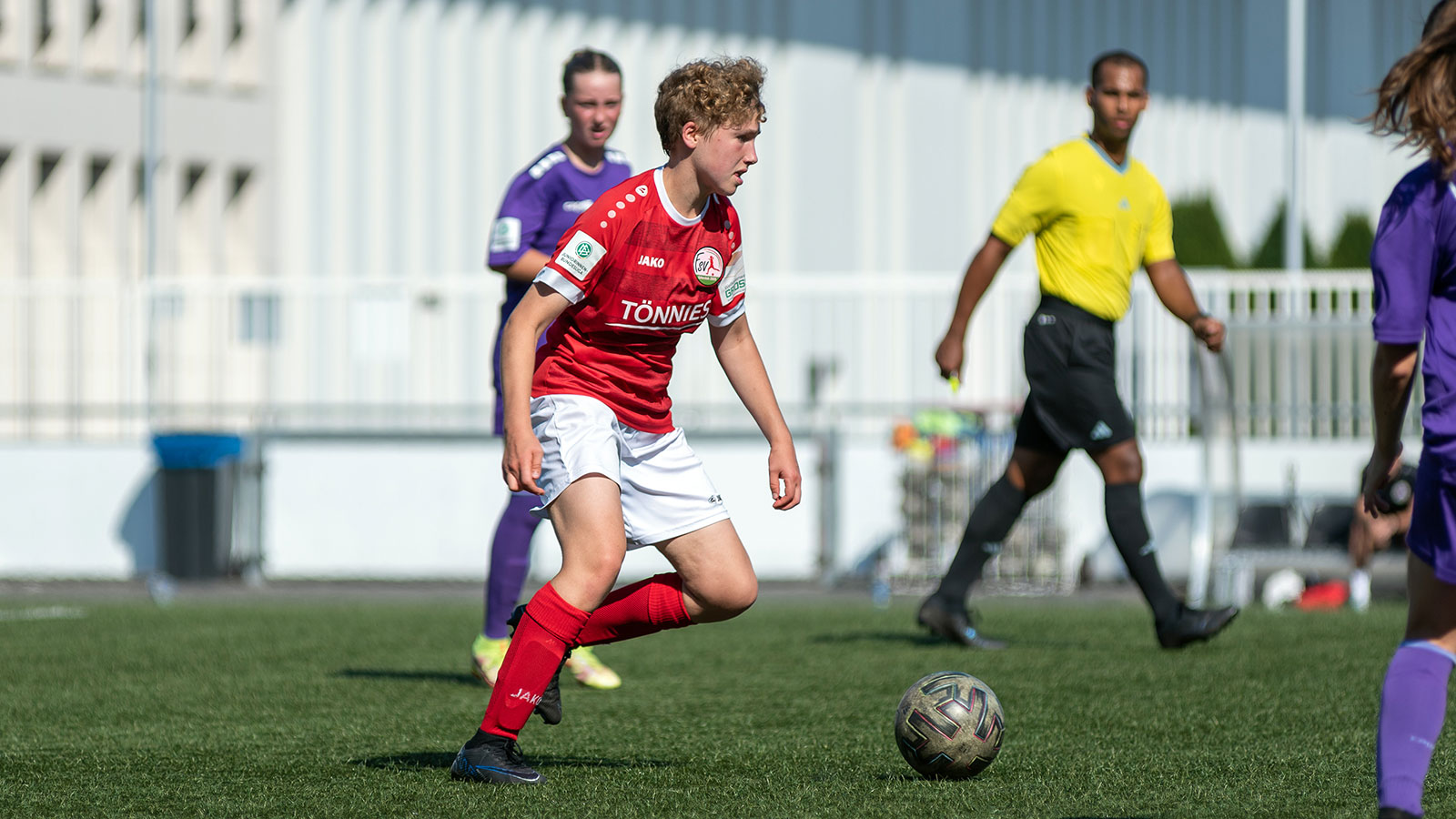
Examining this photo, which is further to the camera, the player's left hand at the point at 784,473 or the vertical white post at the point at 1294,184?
the vertical white post at the point at 1294,184

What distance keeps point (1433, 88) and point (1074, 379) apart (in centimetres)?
418

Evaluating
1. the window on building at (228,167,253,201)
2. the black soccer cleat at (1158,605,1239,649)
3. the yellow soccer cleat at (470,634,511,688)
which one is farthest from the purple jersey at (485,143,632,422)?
the window on building at (228,167,253,201)

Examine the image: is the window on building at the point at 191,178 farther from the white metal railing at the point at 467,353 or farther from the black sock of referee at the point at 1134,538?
the black sock of referee at the point at 1134,538

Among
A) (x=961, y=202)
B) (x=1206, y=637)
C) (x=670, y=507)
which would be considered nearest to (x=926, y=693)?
(x=670, y=507)

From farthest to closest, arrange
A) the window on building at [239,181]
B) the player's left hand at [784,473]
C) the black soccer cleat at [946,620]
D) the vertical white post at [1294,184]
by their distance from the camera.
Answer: the window on building at [239,181], the vertical white post at [1294,184], the black soccer cleat at [946,620], the player's left hand at [784,473]

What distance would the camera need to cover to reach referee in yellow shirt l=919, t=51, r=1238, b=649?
7.56m

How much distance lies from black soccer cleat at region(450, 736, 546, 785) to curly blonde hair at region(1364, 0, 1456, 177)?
2.47m

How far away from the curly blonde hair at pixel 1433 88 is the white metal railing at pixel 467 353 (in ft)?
31.0

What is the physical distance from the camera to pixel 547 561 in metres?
13.1

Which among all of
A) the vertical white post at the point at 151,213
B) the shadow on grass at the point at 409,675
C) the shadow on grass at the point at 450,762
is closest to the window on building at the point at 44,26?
the vertical white post at the point at 151,213

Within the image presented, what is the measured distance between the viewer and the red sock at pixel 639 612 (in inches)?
198

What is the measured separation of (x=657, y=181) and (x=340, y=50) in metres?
16.7

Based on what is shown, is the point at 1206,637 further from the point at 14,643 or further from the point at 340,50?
the point at 340,50

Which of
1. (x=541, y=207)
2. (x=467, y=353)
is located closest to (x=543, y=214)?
(x=541, y=207)
